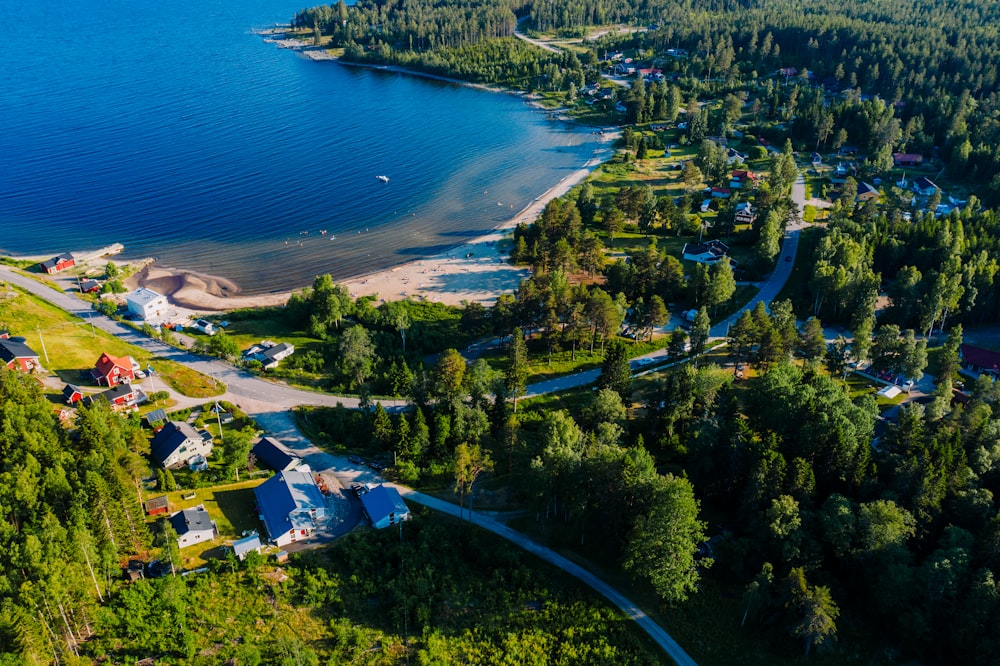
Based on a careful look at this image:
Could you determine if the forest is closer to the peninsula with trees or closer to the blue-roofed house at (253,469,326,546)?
the peninsula with trees

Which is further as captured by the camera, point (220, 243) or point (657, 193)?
point (657, 193)

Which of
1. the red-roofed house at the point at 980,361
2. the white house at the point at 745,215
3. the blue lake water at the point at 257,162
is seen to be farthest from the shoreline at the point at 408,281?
the red-roofed house at the point at 980,361

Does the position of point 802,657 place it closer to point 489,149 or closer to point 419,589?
point 419,589

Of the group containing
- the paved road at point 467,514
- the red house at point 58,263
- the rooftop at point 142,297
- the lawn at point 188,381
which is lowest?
the paved road at point 467,514

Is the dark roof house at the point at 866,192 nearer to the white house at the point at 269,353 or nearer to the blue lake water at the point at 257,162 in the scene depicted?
the blue lake water at the point at 257,162

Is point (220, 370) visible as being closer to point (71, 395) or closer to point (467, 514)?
point (71, 395)

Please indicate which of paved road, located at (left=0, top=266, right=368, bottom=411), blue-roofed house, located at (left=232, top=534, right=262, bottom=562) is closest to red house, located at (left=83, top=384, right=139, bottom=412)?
paved road, located at (left=0, top=266, right=368, bottom=411)

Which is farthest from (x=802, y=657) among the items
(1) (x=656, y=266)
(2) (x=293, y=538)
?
(1) (x=656, y=266)
